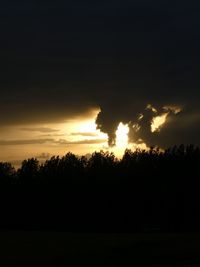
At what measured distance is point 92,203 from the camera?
445 feet

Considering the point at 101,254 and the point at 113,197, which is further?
the point at 113,197

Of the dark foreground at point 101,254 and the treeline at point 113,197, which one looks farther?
the treeline at point 113,197

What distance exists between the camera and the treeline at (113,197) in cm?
12652

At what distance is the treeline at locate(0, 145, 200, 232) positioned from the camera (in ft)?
415

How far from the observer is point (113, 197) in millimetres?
135250

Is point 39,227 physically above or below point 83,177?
below

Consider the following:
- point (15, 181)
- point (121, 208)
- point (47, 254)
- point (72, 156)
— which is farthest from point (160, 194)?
point (47, 254)

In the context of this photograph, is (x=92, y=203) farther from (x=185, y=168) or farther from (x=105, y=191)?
(x=185, y=168)

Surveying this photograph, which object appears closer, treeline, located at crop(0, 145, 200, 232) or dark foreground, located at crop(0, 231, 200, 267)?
dark foreground, located at crop(0, 231, 200, 267)

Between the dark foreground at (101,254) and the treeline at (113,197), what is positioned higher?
the treeline at (113,197)

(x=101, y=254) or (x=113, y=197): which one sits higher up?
(x=113, y=197)

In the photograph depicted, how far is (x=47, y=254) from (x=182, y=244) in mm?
16018

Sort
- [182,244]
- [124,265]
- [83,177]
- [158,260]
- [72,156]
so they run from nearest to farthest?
1. [124,265]
2. [158,260]
3. [182,244]
4. [83,177]
5. [72,156]

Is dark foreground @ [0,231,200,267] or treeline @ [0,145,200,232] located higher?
treeline @ [0,145,200,232]
